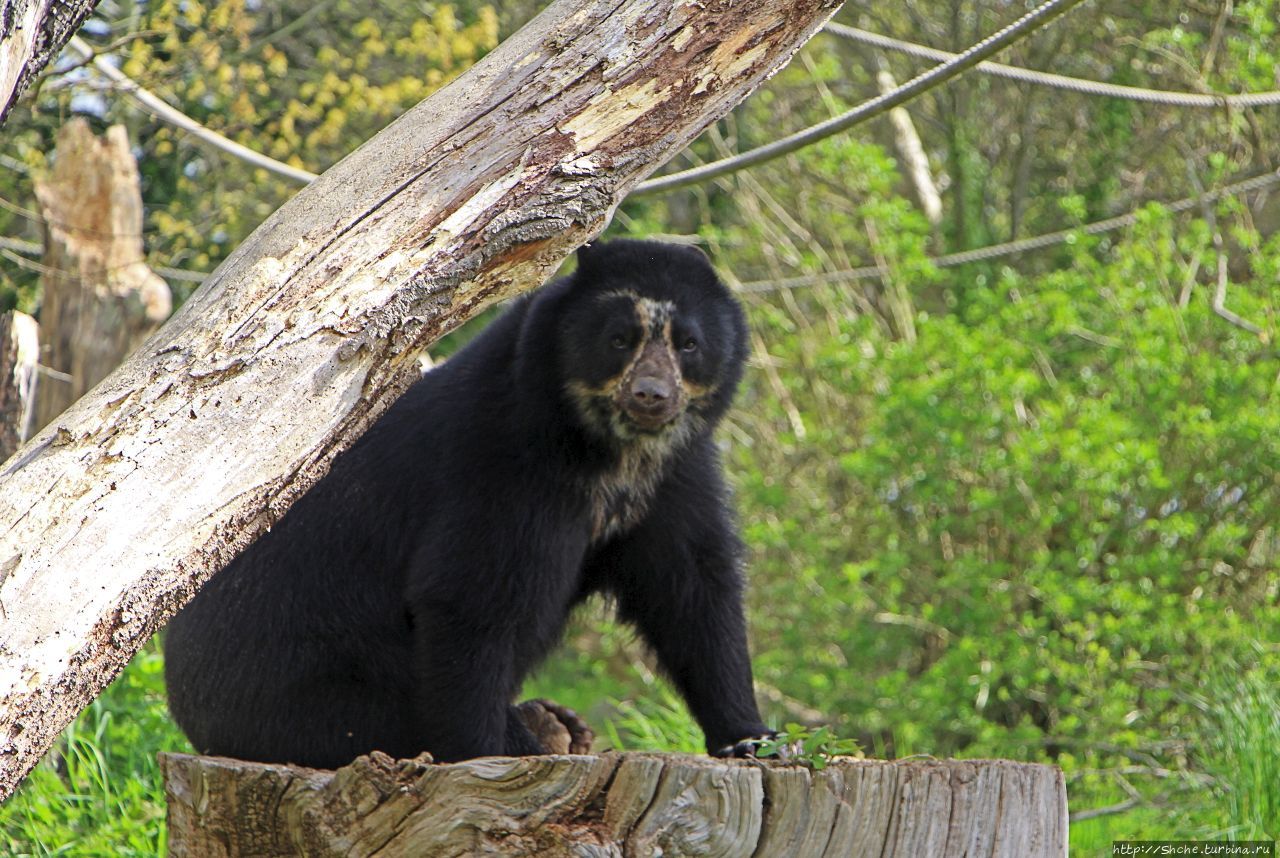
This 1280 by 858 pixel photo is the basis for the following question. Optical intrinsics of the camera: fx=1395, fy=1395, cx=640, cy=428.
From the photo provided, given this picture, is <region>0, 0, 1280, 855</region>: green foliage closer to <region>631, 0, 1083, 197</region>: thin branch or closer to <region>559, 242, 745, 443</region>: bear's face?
<region>559, 242, 745, 443</region>: bear's face

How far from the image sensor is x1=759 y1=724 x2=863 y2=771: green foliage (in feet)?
9.25

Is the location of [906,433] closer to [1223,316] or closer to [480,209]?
[1223,316]

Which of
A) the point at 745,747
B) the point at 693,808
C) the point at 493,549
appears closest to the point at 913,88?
the point at 493,549

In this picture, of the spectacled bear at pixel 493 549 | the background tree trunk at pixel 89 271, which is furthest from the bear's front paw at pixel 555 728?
the background tree trunk at pixel 89 271

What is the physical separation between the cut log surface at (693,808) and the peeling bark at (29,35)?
1.42 meters

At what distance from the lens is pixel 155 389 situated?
236cm

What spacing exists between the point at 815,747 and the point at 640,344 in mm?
1336

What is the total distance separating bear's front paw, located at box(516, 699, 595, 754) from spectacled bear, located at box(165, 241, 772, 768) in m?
0.02

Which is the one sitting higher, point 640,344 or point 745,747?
point 640,344

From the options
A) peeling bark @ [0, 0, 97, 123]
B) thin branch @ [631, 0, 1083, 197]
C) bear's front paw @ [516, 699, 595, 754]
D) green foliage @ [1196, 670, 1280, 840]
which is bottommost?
green foliage @ [1196, 670, 1280, 840]

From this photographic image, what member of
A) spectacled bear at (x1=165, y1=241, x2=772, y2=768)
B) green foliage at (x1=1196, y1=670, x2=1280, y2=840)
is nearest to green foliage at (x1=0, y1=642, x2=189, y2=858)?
spectacled bear at (x1=165, y1=241, x2=772, y2=768)

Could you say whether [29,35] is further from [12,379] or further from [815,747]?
[12,379]

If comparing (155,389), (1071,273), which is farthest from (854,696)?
(155,389)

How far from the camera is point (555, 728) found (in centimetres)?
406
